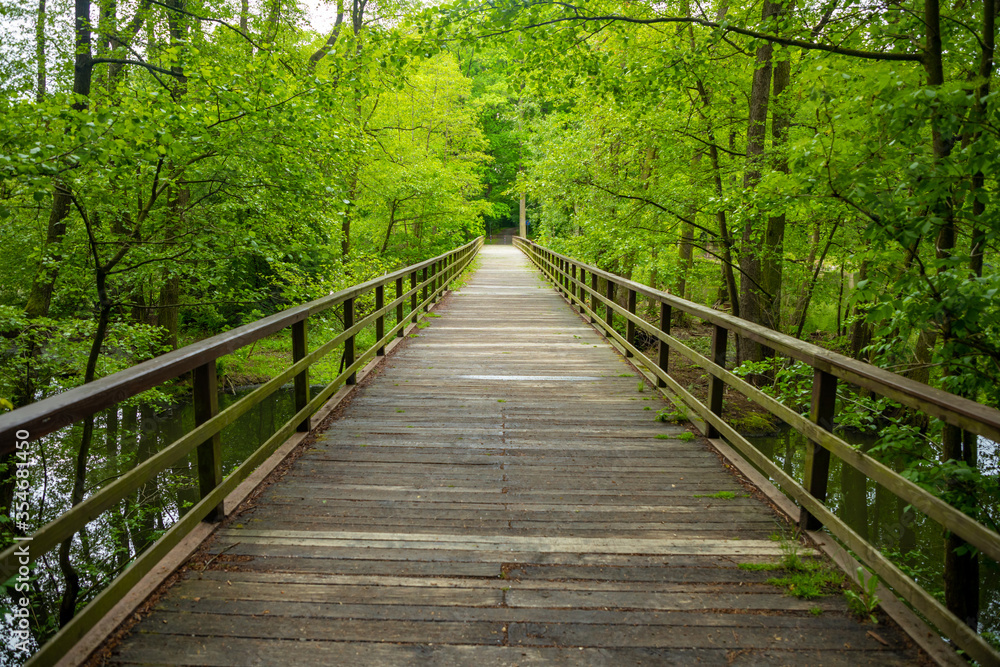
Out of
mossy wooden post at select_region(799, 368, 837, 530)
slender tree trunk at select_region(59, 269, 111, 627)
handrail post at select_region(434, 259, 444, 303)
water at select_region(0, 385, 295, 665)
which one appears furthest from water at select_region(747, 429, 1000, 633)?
water at select_region(0, 385, 295, 665)

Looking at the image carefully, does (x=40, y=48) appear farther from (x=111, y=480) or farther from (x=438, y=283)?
(x=438, y=283)

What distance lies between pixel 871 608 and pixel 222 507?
2844mm

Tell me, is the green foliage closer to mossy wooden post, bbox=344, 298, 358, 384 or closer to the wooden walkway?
the wooden walkway

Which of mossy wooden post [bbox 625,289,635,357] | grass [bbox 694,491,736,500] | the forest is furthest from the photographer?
mossy wooden post [bbox 625,289,635,357]

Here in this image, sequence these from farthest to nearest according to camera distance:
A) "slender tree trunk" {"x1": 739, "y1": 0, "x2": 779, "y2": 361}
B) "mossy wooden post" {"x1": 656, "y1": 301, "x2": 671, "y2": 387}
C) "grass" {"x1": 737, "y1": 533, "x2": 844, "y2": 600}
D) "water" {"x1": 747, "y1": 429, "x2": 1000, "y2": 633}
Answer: "slender tree trunk" {"x1": 739, "y1": 0, "x2": 779, "y2": 361} < "water" {"x1": 747, "y1": 429, "x2": 1000, "y2": 633} < "mossy wooden post" {"x1": 656, "y1": 301, "x2": 671, "y2": 387} < "grass" {"x1": 737, "y1": 533, "x2": 844, "y2": 600}

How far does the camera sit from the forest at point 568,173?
2.94m

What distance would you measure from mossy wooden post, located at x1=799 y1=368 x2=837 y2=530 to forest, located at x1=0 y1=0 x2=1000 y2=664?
34 cm

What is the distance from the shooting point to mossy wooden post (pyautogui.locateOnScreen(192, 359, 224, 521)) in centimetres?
276

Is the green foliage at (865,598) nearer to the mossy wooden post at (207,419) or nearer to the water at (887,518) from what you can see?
the mossy wooden post at (207,419)

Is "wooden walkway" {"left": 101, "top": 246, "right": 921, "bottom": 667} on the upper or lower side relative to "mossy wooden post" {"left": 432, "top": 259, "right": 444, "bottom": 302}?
lower

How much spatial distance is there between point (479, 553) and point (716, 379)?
221cm

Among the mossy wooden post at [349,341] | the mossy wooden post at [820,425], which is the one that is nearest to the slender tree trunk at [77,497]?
the mossy wooden post at [349,341]

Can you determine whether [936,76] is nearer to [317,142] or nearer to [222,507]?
[222,507]

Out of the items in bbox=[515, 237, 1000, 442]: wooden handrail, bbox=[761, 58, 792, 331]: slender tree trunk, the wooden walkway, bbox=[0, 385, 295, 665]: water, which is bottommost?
bbox=[0, 385, 295, 665]: water
